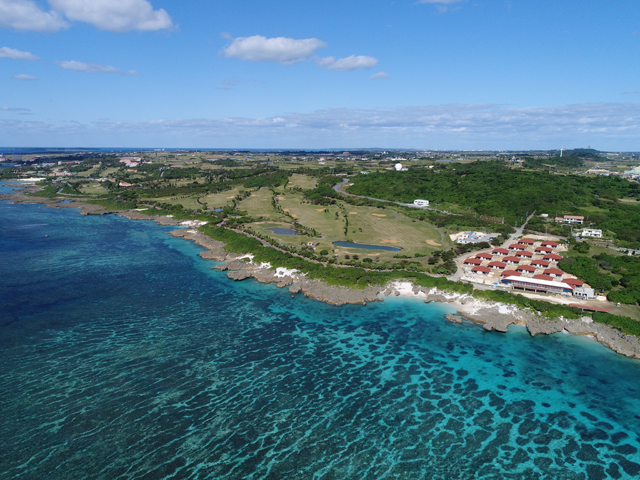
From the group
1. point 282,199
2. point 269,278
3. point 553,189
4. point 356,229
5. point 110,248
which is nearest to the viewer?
point 269,278

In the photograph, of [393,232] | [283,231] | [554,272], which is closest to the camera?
[554,272]

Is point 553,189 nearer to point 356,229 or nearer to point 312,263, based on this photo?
point 356,229

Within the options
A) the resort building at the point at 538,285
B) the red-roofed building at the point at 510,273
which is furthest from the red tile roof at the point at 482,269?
the resort building at the point at 538,285

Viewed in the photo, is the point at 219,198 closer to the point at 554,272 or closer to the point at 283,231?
the point at 283,231

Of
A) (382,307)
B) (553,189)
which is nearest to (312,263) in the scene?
(382,307)

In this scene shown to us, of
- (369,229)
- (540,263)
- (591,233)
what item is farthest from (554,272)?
(369,229)

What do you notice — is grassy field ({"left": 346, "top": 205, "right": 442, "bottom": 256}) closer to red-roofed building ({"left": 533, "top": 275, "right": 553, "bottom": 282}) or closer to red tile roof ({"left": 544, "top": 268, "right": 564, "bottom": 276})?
red-roofed building ({"left": 533, "top": 275, "right": 553, "bottom": 282})
